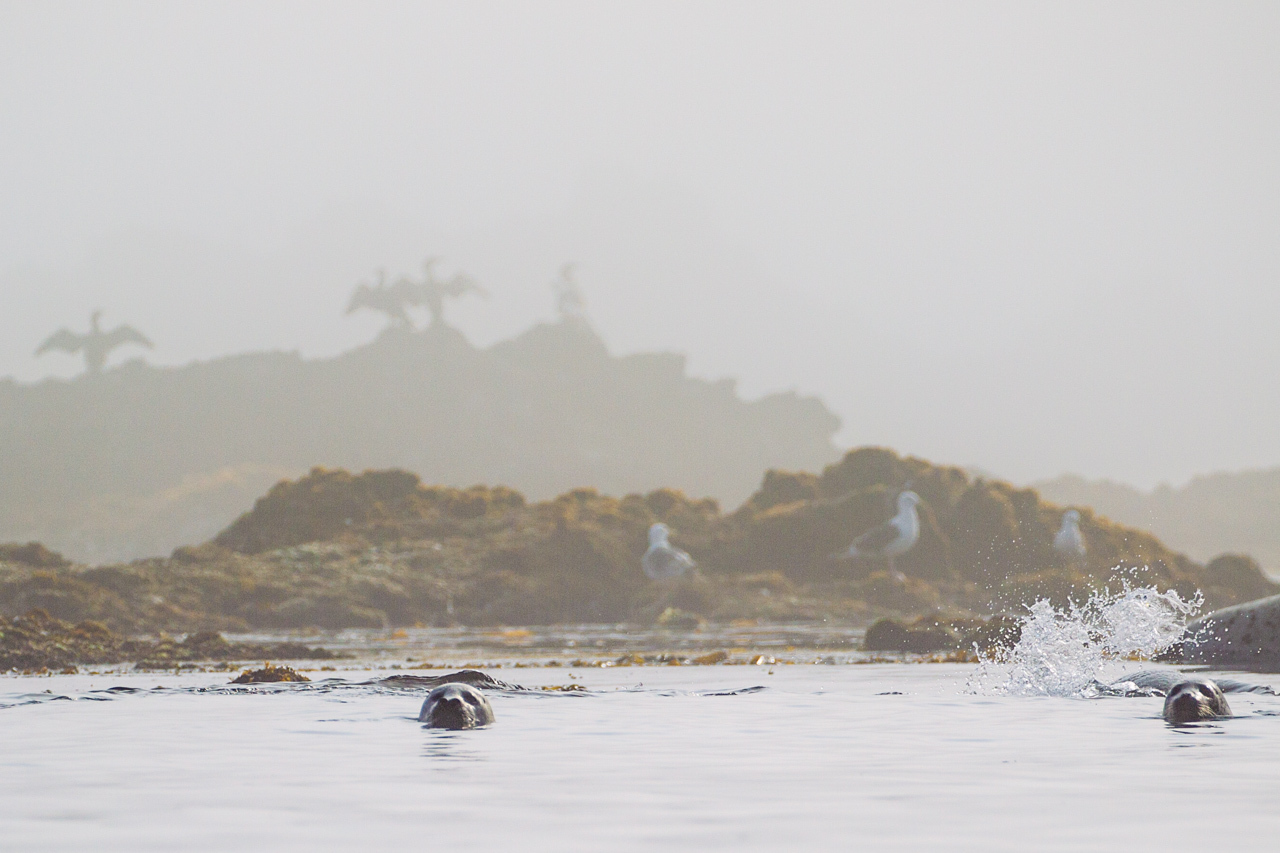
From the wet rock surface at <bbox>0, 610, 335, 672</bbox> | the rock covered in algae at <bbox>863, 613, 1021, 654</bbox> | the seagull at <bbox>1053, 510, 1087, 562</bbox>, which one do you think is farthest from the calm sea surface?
the seagull at <bbox>1053, 510, 1087, 562</bbox>

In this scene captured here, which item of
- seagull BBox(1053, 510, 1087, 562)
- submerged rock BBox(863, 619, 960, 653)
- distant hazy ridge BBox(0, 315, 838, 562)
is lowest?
submerged rock BBox(863, 619, 960, 653)

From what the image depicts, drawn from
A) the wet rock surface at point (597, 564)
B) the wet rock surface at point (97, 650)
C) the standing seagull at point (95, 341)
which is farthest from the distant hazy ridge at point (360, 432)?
the wet rock surface at point (97, 650)

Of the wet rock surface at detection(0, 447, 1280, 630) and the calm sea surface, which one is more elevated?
the wet rock surface at detection(0, 447, 1280, 630)

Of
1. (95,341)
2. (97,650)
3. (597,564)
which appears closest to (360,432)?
(95,341)

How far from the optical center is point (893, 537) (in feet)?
146

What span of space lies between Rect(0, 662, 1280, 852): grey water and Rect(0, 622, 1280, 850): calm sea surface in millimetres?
27

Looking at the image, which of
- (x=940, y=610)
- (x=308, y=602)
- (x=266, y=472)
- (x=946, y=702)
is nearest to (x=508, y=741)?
(x=946, y=702)

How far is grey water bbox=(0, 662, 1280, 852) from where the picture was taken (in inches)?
253

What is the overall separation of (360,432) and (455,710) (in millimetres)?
160627

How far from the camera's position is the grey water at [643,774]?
6.41 m

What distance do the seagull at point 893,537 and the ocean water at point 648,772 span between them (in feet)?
95.7

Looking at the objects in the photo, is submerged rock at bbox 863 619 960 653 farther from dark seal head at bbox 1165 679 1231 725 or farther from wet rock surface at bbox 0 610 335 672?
dark seal head at bbox 1165 679 1231 725

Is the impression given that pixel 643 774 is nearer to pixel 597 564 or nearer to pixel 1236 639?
pixel 1236 639

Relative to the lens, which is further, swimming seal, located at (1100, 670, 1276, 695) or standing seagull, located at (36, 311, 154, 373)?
standing seagull, located at (36, 311, 154, 373)
